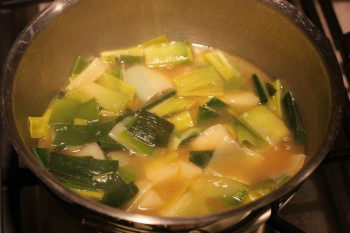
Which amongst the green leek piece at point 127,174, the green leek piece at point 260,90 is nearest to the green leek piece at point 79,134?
the green leek piece at point 127,174

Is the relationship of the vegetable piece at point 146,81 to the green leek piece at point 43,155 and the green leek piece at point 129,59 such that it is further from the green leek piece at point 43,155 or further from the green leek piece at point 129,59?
the green leek piece at point 43,155

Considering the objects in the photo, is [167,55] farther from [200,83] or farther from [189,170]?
[189,170]

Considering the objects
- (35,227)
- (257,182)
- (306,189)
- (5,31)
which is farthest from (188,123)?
(5,31)

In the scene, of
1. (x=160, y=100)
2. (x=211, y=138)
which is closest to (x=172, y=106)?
(x=160, y=100)

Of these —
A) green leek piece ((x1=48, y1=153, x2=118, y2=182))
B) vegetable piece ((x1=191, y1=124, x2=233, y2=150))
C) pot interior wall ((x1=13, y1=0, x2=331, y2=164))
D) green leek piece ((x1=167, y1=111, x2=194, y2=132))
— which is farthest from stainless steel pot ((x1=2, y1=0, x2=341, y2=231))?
green leek piece ((x1=167, y1=111, x2=194, y2=132))

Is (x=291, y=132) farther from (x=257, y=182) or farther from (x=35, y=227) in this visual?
(x=35, y=227)

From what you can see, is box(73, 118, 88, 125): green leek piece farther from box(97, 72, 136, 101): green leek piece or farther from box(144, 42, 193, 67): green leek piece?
box(144, 42, 193, 67): green leek piece

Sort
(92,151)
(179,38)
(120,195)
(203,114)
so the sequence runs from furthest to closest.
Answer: (179,38)
(203,114)
(92,151)
(120,195)

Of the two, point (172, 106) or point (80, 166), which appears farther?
point (172, 106)
